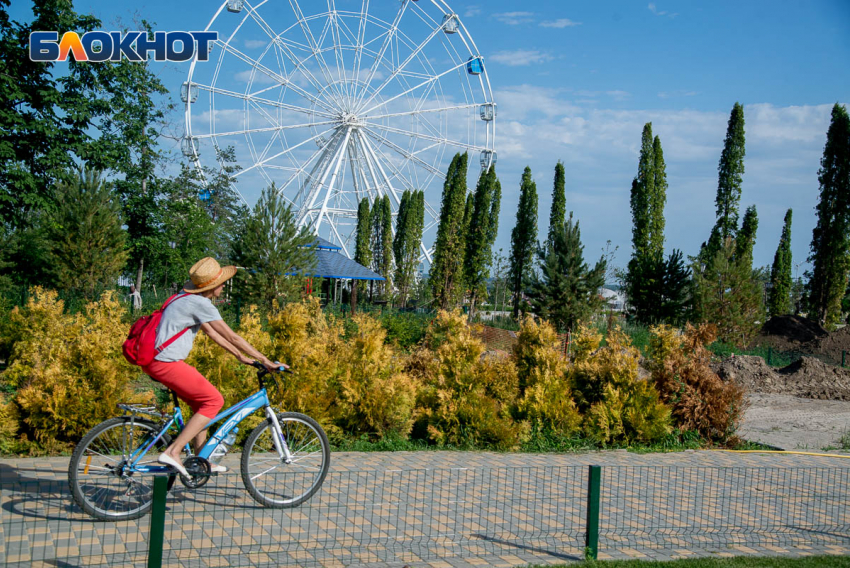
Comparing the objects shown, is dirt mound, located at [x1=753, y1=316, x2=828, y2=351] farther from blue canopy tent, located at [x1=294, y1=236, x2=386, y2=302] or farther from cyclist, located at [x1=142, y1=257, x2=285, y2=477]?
cyclist, located at [x1=142, y1=257, x2=285, y2=477]

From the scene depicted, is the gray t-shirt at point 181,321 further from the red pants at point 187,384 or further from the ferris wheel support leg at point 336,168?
the ferris wheel support leg at point 336,168

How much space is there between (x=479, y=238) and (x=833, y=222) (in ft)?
58.8

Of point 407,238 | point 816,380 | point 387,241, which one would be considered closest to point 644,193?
point 816,380

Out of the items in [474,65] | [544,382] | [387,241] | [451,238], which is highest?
[474,65]

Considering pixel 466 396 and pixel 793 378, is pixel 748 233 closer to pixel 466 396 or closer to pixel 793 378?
pixel 793 378

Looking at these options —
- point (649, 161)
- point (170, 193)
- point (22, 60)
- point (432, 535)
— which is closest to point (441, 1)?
point (649, 161)

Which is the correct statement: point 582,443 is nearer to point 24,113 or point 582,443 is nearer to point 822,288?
point 24,113

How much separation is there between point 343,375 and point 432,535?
337 cm

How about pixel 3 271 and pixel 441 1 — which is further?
pixel 441 1

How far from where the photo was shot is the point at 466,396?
802 centimetres

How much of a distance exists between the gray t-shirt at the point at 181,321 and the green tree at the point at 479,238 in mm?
32456

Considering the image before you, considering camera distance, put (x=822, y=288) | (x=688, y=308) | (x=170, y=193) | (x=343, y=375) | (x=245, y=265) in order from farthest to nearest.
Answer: (x=822, y=288)
(x=688, y=308)
(x=170, y=193)
(x=245, y=265)
(x=343, y=375)

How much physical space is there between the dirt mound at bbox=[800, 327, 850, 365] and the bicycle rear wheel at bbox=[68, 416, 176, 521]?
27690mm

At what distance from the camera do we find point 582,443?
8.15m
